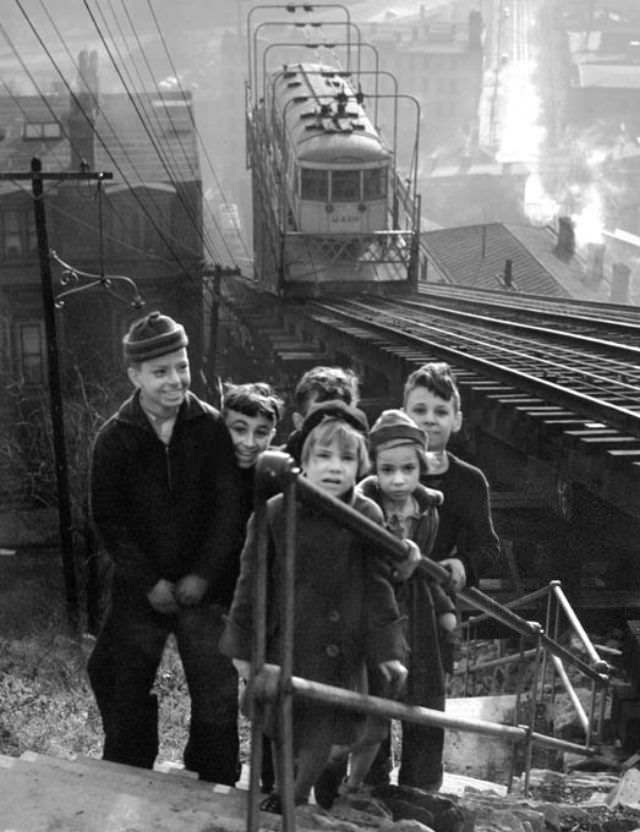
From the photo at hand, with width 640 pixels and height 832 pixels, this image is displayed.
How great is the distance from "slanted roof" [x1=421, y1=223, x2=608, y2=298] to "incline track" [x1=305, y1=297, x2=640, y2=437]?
2382cm

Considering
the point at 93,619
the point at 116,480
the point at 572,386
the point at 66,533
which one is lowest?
the point at 93,619

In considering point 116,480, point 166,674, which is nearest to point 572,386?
point 166,674

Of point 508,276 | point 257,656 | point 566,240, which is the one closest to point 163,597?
point 257,656

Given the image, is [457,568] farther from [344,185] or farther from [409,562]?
[344,185]

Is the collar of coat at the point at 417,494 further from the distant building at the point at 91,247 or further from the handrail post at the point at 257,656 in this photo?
the distant building at the point at 91,247

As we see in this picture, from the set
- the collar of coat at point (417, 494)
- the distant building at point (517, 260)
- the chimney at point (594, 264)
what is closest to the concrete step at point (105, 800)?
the collar of coat at point (417, 494)

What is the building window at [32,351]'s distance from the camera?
2691 centimetres

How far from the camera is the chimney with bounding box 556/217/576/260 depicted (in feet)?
151

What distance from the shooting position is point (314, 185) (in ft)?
73.2

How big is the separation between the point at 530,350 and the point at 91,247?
17.6 meters

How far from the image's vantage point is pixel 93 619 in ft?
46.4

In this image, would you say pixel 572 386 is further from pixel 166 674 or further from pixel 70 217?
pixel 70 217

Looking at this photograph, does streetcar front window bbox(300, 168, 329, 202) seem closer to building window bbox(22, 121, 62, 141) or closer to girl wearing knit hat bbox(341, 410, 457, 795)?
building window bbox(22, 121, 62, 141)

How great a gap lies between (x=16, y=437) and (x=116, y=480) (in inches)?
786
